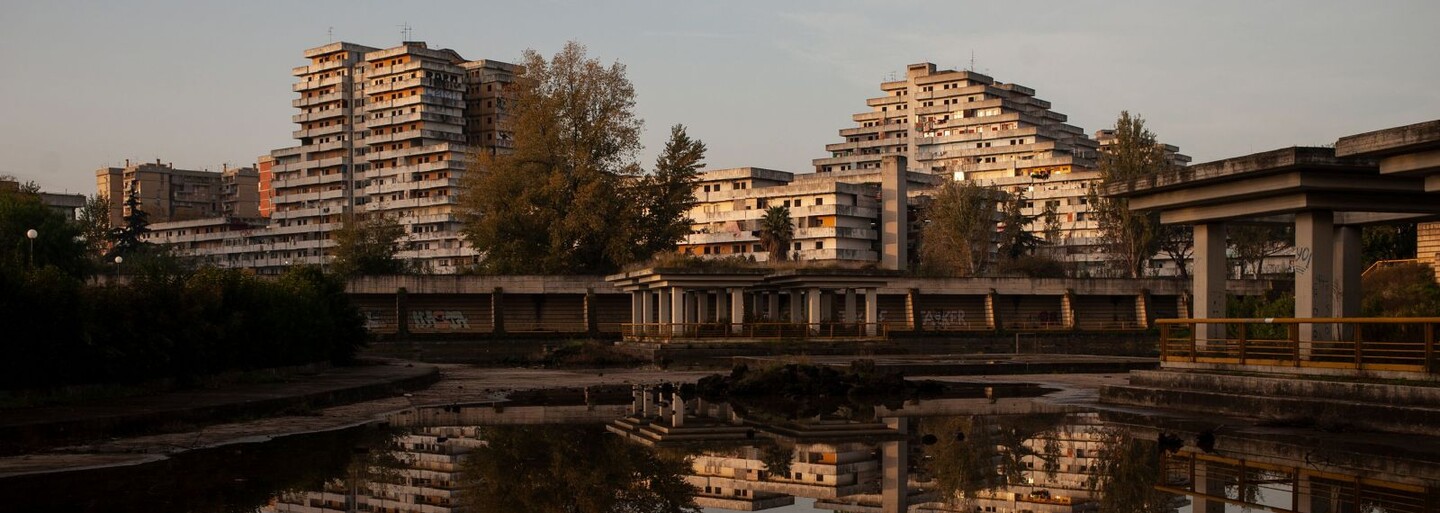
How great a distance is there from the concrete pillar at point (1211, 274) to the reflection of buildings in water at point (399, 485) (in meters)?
15.1

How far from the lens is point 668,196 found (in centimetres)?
7856

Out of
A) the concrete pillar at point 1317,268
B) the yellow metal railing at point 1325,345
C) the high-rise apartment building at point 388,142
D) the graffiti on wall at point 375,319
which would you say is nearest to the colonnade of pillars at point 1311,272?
the concrete pillar at point 1317,268

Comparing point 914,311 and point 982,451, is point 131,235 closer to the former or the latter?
point 914,311

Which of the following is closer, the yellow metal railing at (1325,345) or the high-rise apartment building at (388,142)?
the yellow metal railing at (1325,345)

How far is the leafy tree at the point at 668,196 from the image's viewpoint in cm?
7681

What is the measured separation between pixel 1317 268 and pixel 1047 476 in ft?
37.8

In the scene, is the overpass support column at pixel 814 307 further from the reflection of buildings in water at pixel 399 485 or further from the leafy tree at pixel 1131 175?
the reflection of buildings in water at pixel 399 485

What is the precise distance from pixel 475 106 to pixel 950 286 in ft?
270

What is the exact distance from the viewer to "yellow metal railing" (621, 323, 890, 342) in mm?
57188

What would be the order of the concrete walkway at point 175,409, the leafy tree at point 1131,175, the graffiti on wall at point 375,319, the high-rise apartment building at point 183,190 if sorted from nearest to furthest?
the concrete walkway at point 175,409
the graffiti on wall at point 375,319
the leafy tree at point 1131,175
the high-rise apartment building at point 183,190

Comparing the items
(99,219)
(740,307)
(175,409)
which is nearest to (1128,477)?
(175,409)

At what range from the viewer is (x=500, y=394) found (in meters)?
29.2

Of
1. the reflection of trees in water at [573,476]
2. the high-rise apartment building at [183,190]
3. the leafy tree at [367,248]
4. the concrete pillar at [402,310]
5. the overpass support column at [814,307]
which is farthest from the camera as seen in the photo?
the high-rise apartment building at [183,190]

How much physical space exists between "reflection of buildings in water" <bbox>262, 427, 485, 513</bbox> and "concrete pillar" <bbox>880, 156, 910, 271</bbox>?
99078 millimetres
